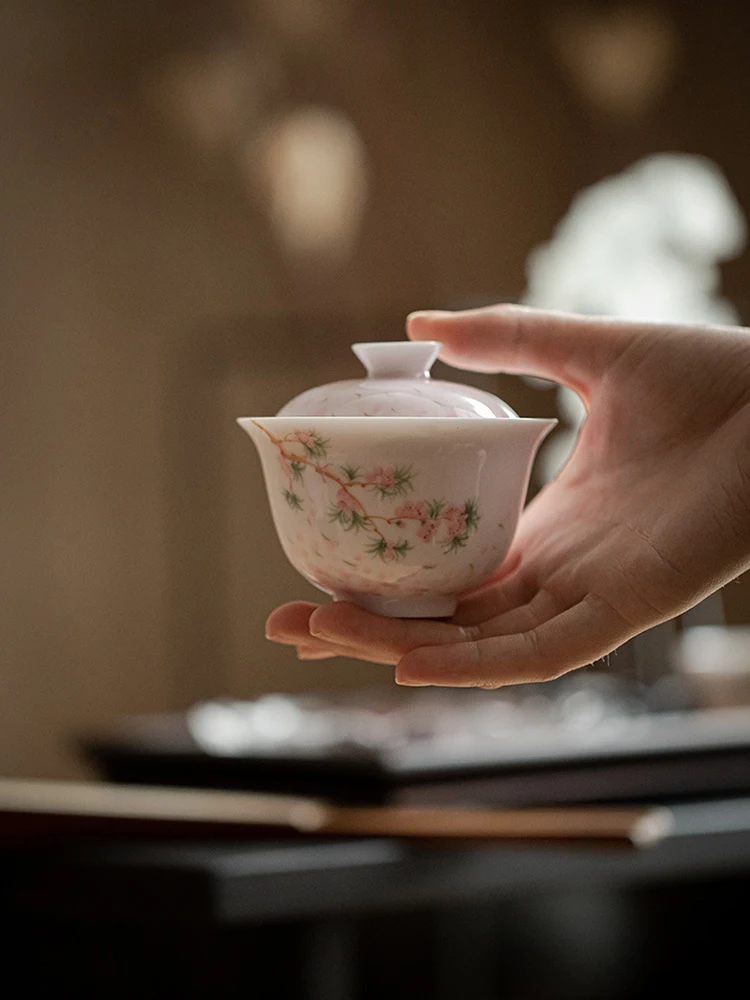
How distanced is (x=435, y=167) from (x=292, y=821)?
143 inches

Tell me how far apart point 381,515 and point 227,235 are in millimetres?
4483

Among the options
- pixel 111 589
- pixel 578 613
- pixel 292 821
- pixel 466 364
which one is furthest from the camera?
pixel 111 589

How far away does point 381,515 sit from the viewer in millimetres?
1119

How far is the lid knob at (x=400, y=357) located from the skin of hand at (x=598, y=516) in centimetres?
3

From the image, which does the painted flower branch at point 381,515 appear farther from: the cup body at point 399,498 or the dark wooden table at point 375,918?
the dark wooden table at point 375,918

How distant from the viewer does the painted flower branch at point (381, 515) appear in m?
1.11

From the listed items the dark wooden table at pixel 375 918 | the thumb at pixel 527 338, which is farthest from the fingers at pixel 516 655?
the dark wooden table at pixel 375 918

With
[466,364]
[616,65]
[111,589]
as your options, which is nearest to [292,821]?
[466,364]

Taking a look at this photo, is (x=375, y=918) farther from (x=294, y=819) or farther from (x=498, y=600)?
(x=498, y=600)

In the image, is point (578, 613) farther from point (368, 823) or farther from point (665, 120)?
point (665, 120)

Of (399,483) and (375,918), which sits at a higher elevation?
(399,483)

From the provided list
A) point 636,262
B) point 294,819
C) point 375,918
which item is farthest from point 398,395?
point 636,262

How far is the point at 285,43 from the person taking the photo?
5.45 meters

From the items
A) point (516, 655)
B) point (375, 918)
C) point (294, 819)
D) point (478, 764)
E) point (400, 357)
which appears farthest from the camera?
point (375, 918)
